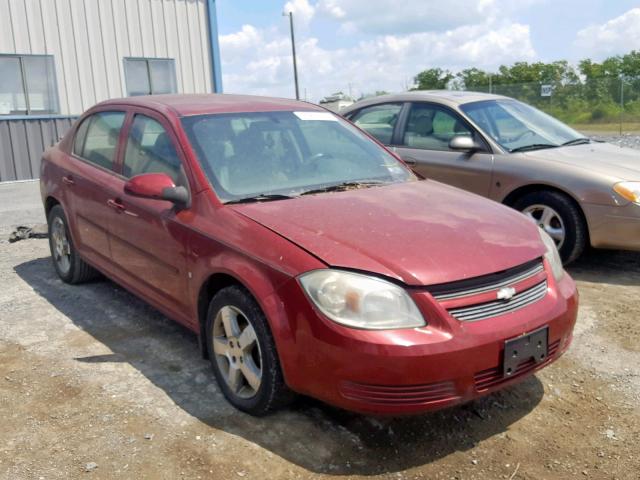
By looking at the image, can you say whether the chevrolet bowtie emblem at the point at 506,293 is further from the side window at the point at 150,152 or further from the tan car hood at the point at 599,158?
the tan car hood at the point at 599,158

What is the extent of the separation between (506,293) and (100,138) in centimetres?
336

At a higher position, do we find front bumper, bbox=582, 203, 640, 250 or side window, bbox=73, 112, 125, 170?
side window, bbox=73, 112, 125, 170

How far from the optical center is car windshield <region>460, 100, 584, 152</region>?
6.09m

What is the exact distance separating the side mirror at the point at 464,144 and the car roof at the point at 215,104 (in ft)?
6.06

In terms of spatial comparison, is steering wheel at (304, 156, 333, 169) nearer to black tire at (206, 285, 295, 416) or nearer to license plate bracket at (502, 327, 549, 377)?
black tire at (206, 285, 295, 416)

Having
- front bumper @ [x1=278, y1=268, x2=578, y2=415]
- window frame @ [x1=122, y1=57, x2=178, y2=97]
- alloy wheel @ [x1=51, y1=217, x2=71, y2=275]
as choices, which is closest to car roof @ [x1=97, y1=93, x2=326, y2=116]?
alloy wheel @ [x1=51, y1=217, x2=71, y2=275]

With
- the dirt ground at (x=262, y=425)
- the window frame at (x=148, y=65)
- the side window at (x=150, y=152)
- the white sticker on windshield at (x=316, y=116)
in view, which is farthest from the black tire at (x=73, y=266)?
the window frame at (x=148, y=65)

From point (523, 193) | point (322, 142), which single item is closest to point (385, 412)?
point (322, 142)

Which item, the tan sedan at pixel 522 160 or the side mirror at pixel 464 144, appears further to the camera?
the side mirror at pixel 464 144

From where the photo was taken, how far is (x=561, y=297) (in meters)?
3.06

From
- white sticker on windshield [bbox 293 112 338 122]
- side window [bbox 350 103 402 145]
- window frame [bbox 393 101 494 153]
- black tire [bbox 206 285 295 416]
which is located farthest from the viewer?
side window [bbox 350 103 402 145]

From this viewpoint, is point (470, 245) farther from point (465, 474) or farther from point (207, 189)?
point (207, 189)

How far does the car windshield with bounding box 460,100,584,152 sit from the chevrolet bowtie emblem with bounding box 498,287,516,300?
3.39 meters

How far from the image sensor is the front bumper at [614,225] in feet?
16.8
